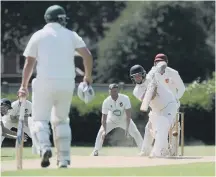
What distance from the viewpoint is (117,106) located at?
19.4 meters

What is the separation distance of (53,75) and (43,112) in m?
0.52

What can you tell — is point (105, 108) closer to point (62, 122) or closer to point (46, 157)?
point (62, 122)

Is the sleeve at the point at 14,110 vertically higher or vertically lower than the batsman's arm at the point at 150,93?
lower

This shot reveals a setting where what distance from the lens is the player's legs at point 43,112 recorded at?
34.3ft

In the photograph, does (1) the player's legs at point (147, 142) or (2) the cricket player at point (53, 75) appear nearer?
(2) the cricket player at point (53, 75)

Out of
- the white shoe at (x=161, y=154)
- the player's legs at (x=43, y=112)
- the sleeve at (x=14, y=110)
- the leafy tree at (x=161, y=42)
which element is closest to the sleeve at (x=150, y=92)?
the white shoe at (x=161, y=154)

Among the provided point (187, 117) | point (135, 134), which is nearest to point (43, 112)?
point (135, 134)

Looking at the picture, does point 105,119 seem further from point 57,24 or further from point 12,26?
point 12,26

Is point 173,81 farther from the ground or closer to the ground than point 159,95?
farther from the ground

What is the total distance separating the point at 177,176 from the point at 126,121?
29.0 ft

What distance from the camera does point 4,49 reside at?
55875mm

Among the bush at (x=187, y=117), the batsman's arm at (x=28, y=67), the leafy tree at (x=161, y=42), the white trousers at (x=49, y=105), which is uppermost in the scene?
the leafy tree at (x=161, y=42)

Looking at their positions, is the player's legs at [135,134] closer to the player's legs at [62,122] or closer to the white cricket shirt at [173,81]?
the white cricket shirt at [173,81]

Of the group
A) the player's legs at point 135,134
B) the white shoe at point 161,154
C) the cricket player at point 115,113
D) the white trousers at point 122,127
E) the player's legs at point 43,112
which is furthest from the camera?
the cricket player at point 115,113
